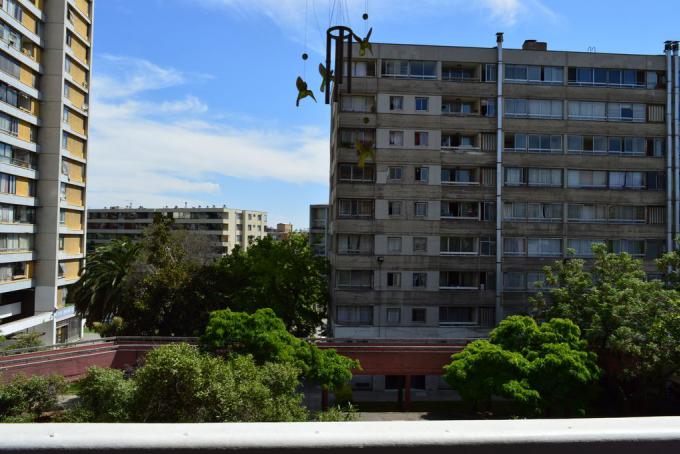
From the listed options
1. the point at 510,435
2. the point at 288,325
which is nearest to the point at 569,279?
the point at 288,325

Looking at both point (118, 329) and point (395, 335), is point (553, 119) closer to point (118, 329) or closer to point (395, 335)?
point (395, 335)

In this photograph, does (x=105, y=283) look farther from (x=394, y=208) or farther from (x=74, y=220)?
(x=394, y=208)

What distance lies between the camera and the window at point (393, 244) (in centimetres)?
3784

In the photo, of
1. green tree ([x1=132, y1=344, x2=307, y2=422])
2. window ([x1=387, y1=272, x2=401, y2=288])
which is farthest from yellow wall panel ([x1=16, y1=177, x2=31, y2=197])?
green tree ([x1=132, y1=344, x2=307, y2=422])

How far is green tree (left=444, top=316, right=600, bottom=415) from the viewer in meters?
23.7

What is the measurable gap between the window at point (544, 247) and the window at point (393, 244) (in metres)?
8.70

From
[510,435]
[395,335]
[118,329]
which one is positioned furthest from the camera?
[395,335]

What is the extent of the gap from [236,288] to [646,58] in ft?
102

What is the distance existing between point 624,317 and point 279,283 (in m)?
18.4

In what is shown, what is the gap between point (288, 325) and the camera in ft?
115

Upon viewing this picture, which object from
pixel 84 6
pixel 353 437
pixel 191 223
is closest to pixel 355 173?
pixel 84 6

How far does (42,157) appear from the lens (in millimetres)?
42062

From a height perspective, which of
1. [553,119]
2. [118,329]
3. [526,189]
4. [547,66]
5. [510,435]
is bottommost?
[118,329]

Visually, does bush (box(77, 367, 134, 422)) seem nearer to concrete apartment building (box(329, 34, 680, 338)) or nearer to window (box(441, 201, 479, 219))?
concrete apartment building (box(329, 34, 680, 338))
